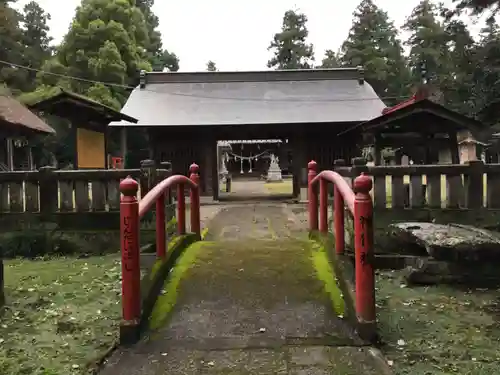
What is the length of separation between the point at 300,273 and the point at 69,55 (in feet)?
79.1

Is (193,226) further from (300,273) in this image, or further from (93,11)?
(93,11)

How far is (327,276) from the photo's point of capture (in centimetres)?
471

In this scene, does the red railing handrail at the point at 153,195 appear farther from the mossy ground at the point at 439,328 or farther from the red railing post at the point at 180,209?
the mossy ground at the point at 439,328

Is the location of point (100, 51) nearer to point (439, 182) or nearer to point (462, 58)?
point (439, 182)

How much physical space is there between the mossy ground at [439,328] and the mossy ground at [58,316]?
6.98ft

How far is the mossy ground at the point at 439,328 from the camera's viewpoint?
3.16m

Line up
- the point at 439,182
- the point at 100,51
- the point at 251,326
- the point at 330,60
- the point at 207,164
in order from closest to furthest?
1. the point at 251,326
2. the point at 439,182
3. the point at 207,164
4. the point at 100,51
5. the point at 330,60

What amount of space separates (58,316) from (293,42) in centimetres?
4771

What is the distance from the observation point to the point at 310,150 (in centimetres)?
Result: 1675

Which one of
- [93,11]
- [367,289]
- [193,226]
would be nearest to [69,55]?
[93,11]

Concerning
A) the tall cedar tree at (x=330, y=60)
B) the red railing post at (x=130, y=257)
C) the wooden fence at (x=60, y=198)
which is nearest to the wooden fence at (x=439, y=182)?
the wooden fence at (x=60, y=198)

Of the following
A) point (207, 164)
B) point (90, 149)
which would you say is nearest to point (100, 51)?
point (207, 164)

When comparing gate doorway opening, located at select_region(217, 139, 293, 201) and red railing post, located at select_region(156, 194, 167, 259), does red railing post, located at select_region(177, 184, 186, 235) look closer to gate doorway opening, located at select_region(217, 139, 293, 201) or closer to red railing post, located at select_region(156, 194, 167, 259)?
red railing post, located at select_region(156, 194, 167, 259)

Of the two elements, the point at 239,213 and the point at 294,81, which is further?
the point at 294,81
